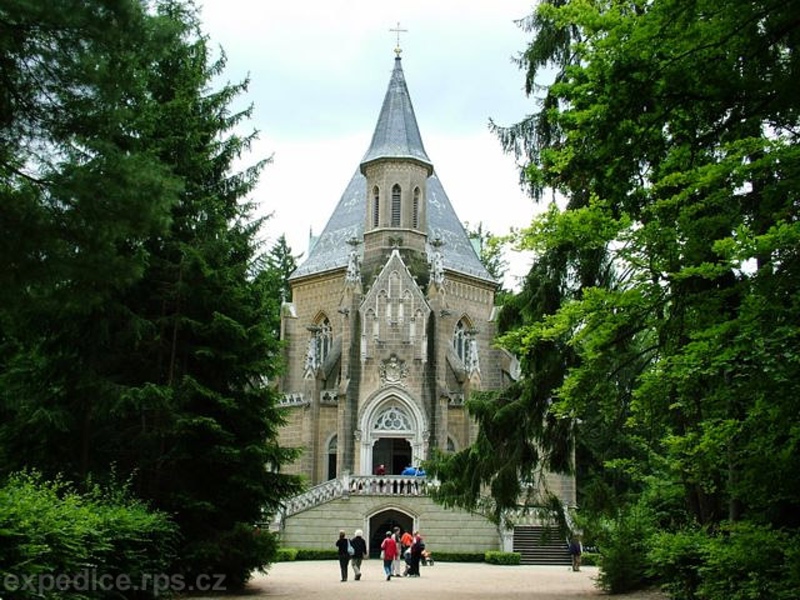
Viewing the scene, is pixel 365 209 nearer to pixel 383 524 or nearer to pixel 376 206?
pixel 376 206

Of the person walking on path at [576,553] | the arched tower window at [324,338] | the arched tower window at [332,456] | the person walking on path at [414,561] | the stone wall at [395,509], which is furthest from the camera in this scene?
the arched tower window at [324,338]

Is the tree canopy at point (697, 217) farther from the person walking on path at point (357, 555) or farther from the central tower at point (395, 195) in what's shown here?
the central tower at point (395, 195)

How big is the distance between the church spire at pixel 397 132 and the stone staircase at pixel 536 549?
16453 mm

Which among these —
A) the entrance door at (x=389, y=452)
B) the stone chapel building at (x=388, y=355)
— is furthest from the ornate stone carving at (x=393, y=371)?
the entrance door at (x=389, y=452)

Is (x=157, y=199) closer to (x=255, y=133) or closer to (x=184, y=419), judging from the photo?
(x=184, y=419)

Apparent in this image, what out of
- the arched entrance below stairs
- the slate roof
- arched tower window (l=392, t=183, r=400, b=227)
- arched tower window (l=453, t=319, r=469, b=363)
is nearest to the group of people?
the arched entrance below stairs

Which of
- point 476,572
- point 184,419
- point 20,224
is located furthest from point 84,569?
point 476,572

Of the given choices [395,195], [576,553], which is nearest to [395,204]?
[395,195]

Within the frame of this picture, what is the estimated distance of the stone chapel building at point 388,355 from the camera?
29688 millimetres

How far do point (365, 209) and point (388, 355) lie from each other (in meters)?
9.38

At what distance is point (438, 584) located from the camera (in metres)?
19.8

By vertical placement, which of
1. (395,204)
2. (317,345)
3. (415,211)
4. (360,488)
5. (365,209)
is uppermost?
(365,209)

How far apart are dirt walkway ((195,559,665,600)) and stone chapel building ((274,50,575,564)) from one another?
3.57m

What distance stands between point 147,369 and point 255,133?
608 centimetres
